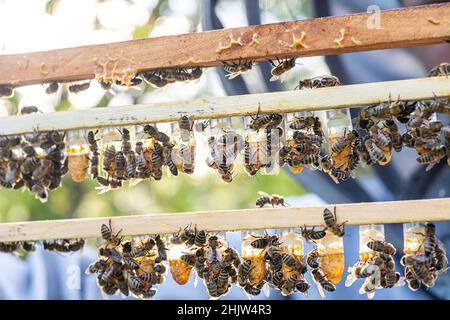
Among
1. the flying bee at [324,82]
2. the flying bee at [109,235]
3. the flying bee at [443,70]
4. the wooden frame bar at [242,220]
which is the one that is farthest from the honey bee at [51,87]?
the flying bee at [443,70]

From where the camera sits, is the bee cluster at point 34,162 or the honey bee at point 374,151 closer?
the honey bee at point 374,151

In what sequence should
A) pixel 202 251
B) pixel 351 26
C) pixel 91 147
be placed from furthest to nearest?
pixel 91 147 < pixel 202 251 < pixel 351 26

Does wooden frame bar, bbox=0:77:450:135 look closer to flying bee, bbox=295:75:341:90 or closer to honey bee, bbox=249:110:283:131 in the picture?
honey bee, bbox=249:110:283:131

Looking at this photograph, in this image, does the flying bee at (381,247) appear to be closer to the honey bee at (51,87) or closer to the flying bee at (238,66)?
the flying bee at (238,66)

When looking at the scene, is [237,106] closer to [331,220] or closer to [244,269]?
[331,220]

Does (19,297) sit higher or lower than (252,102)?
lower
